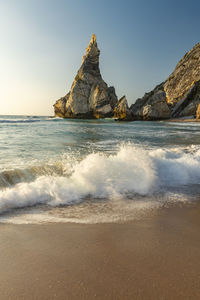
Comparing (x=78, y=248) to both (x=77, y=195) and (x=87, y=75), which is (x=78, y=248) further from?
(x=87, y=75)

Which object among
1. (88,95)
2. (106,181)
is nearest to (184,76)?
(88,95)

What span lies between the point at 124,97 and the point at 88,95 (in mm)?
22592

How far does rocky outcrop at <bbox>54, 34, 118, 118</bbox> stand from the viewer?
6394 centimetres

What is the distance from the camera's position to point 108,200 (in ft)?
10.8

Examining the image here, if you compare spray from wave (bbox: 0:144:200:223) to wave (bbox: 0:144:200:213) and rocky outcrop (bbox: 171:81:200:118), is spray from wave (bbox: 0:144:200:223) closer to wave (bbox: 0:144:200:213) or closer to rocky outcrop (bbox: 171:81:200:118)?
wave (bbox: 0:144:200:213)

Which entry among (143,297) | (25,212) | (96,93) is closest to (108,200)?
(25,212)

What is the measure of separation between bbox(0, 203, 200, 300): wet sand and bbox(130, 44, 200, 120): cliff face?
4946 cm

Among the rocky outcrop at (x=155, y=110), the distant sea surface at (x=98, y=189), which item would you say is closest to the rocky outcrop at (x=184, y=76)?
the rocky outcrop at (x=155, y=110)

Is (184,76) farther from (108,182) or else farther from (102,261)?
(102,261)

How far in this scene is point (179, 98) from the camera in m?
61.8

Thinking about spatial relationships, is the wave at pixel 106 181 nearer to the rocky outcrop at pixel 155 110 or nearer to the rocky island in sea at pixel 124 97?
the rocky island in sea at pixel 124 97

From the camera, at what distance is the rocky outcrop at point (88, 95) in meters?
63.9

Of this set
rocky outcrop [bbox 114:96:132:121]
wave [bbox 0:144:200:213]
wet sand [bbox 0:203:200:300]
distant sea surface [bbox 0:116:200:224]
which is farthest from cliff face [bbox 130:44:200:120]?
wet sand [bbox 0:203:200:300]

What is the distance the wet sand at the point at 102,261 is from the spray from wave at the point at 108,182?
2.70 feet
